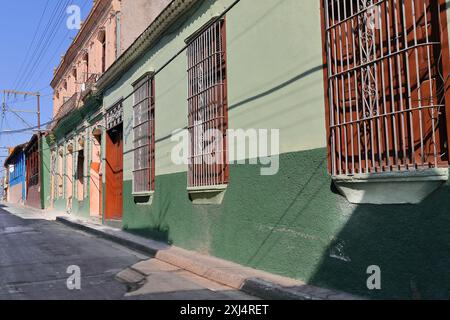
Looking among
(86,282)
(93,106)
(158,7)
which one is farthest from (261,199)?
(93,106)

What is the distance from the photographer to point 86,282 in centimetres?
633

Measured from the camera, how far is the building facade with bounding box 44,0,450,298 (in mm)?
4109

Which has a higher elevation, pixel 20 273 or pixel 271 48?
pixel 271 48

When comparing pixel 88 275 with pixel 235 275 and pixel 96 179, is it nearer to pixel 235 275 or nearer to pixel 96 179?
pixel 235 275

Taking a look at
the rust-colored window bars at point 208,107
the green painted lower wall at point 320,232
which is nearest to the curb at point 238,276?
the green painted lower wall at point 320,232

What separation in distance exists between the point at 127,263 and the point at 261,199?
3005mm

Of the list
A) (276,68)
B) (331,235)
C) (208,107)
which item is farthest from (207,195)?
(331,235)

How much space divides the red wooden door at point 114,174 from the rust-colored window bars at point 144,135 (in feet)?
7.21

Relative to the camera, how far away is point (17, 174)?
4181 centimetres

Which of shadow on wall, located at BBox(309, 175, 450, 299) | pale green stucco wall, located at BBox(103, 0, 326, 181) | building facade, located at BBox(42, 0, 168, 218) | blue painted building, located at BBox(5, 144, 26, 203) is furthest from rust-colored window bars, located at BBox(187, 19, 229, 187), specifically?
blue painted building, located at BBox(5, 144, 26, 203)

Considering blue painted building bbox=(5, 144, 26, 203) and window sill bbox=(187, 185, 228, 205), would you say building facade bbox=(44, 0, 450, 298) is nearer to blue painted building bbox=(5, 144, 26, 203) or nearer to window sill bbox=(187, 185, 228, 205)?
window sill bbox=(187, 185, 228, 205)

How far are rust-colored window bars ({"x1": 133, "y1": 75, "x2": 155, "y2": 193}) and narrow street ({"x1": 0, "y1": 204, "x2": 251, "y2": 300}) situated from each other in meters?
1.60

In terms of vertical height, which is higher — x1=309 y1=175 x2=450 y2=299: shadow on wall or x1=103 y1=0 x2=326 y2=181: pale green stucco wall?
x1=103 y1=0 x2=326 y2=181: pale green stucco wall
